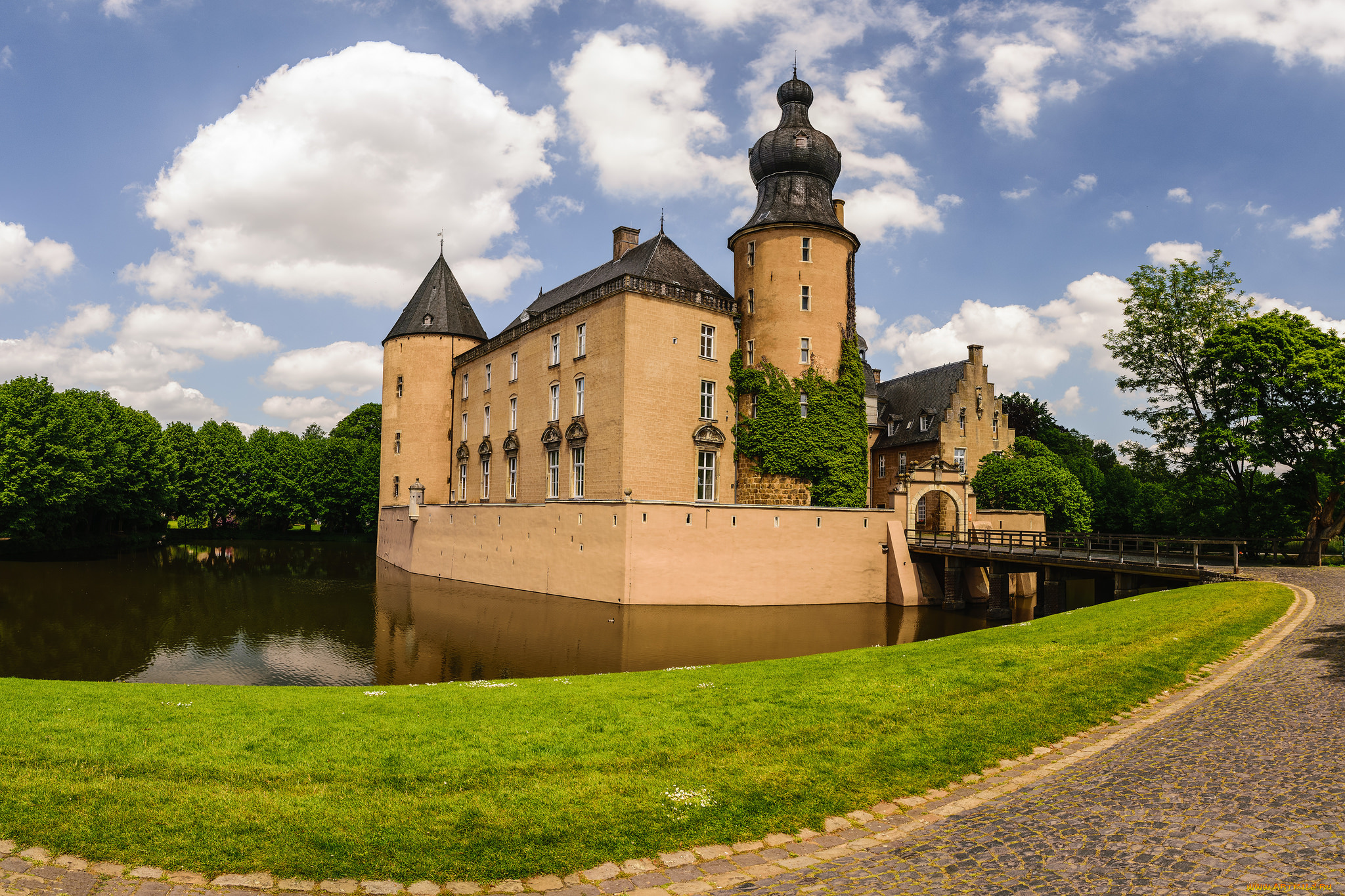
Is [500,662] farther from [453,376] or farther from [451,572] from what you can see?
[453,376]

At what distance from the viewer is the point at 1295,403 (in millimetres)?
25812

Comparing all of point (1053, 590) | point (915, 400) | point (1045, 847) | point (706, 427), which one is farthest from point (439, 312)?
point (1045, 847)

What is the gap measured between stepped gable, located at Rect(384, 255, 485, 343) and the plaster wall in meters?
20.9

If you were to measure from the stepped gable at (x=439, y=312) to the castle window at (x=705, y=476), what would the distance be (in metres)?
23.0

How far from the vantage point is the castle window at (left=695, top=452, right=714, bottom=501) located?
3591cm

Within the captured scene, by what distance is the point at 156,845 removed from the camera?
5602 millimetres

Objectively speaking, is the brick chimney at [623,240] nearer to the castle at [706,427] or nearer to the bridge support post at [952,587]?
the castle at [706,427]

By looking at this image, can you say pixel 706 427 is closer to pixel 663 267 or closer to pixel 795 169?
pixel 663 267

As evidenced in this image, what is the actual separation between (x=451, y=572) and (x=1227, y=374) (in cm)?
3545

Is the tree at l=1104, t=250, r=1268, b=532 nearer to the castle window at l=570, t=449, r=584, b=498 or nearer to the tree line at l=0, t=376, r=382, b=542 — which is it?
the castle window at l=570, t=449, r=584, b=498

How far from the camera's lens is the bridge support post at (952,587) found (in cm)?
3159

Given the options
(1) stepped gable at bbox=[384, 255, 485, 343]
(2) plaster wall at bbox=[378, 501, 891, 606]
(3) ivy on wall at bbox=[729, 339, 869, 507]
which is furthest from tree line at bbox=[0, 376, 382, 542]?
(3) ivy on wall at bbox=[729, 339, 869, 507]

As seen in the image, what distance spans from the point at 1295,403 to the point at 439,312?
45085mm

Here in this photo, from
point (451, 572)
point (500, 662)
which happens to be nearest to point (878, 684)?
point (500, 662)
